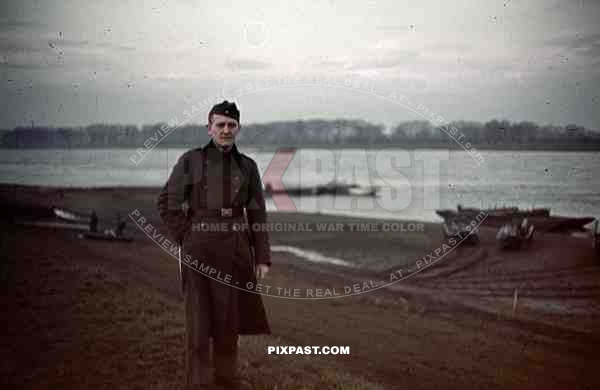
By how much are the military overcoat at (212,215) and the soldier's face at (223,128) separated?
7 centimetres

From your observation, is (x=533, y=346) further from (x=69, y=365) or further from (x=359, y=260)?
(x=69, y=365)

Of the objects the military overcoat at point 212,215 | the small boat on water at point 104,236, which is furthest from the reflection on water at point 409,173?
the military overcoat at point 212,215

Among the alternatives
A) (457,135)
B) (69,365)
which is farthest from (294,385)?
(457,135)

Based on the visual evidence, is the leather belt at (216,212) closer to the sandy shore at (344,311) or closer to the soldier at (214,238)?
the soldier at (214,238)

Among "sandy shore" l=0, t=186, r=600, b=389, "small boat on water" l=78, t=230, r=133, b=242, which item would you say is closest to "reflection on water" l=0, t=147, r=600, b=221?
"sandy shore" l=0, t=186, r=600, b=389

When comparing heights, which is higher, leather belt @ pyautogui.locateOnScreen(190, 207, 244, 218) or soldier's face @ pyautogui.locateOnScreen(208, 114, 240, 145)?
soldier's face @ pyautogui.locateOnScreen(208, 114, 240, 145)

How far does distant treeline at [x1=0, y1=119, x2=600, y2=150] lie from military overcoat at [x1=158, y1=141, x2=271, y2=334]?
7.95 ft

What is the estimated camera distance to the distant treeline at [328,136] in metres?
4.95

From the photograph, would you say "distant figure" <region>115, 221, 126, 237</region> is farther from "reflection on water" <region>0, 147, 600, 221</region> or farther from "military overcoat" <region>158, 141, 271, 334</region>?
"military overcoat" <region>158, 141, 271, 334</region>

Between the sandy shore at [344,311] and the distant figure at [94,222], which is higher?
the distant figure at [94,222]

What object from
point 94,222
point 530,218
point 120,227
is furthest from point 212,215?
point 120,227

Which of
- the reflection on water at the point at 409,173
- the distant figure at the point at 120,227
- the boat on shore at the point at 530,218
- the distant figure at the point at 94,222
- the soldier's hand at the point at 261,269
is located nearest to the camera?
the soldier's hand at the point at 261,269

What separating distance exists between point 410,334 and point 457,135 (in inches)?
82.6

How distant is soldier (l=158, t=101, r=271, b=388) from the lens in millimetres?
2767
